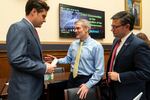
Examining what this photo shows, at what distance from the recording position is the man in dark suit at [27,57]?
77.7 inches

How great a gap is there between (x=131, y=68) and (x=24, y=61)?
36.4 inches

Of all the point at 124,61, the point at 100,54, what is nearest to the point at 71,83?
the point at 100,54

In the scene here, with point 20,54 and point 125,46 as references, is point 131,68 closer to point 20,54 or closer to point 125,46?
point 125,46

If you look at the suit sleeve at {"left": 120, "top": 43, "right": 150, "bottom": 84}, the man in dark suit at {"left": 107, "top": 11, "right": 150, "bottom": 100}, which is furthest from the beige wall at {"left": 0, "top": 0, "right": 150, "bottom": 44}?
the suit sleeve at {"left": 120, "top": 43, "right": 150, "bottom": 84}

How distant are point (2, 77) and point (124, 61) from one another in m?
1.94

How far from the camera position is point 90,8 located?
4902 millimetres

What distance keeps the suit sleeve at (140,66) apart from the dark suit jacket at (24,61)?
718 millimetres

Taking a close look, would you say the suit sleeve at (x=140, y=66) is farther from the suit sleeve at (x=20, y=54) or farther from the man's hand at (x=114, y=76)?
the suit sleeve at (x=20, y=54)

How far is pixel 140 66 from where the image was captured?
2.22 m

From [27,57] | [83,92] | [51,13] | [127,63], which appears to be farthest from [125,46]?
[51,13]

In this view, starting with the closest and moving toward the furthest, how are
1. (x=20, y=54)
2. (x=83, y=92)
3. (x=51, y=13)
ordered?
(x=20, y=54), (x=83, y=92), (x=51, y=13)

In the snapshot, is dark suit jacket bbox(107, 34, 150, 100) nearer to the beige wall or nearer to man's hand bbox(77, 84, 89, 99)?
man's hand bbox(77, 84, 89, 99)

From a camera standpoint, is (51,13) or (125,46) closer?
(125,46)

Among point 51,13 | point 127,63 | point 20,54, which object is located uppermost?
point 51,13
